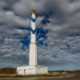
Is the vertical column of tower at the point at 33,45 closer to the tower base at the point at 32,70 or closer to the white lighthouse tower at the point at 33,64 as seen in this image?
the white lighthouse tower at the point at 33,64

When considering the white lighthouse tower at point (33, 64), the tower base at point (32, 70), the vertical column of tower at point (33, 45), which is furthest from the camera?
the vertical column of tower at point (33, 45)

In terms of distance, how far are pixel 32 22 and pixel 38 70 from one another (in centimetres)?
1762

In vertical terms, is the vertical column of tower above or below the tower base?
above

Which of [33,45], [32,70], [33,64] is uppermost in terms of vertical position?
[33,45]

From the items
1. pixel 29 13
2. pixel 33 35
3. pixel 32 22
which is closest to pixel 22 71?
pixel 33 35

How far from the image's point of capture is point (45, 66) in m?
49.1

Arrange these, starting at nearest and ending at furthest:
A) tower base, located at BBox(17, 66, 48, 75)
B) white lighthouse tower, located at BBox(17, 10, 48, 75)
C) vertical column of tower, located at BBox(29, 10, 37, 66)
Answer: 1. tower base, located at BBox(17, 66, 48, 75)
2. white lighthouse tower, located at BBox(17, 10, 48, 75)
3. vertical column of tower, located at BBox(29, 10, 37, 66)

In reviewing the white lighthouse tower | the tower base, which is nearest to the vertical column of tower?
the white lighthouse tower

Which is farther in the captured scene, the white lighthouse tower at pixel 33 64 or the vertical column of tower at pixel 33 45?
the vertical column of tower at pixel 33 45

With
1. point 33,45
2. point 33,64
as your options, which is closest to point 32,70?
point 33,64

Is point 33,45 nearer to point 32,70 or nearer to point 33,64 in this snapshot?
point 33,64

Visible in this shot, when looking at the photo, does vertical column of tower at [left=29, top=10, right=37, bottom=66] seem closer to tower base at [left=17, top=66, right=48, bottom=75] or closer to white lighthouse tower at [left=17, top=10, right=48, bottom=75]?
white lighthouse tower at [left=17, top=10, right=48, bottom=75]

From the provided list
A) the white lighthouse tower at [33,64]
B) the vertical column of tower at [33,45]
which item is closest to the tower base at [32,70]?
the white lighthouse tower at [33,64]

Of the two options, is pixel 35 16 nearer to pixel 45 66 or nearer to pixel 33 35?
pixel 33 35
